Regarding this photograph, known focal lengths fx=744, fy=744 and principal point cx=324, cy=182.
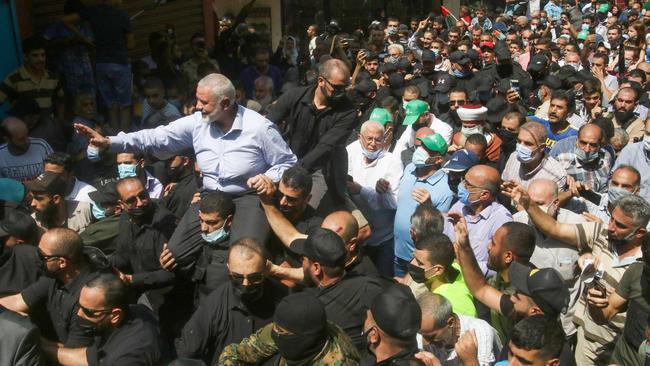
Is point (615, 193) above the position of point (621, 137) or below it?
above

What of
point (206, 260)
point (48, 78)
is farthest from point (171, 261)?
point (48, 78)

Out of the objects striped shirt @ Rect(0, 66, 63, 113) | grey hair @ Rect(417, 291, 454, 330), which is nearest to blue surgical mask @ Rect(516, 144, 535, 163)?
grey hair @ Rect(417, 291, 454, 330)

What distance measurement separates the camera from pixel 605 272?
4328 mm

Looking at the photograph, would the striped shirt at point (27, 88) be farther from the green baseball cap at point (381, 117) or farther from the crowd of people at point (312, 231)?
the green baseball cap at point (381, 117)

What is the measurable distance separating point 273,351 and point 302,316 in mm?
359

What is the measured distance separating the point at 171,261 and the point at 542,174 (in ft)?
10.0

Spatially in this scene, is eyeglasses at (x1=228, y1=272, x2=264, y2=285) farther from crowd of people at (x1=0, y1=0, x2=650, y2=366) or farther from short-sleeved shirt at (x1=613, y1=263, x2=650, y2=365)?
short-sleeved shirt at (x1=613, y1=263, x2=650, y2=365)

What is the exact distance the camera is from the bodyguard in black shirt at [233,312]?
12.8 feet

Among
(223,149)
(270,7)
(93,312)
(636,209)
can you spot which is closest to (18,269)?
(93,312)

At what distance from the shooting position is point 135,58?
1042 centimetres

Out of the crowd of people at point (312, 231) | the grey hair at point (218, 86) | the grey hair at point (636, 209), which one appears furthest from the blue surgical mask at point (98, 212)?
the grey hair at point (636, 209)

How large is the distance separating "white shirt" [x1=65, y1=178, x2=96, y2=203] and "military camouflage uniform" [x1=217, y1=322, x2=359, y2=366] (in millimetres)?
2592

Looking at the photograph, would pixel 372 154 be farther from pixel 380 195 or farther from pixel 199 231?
pixel 199 231

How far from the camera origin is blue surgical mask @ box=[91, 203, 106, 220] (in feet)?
17.9
